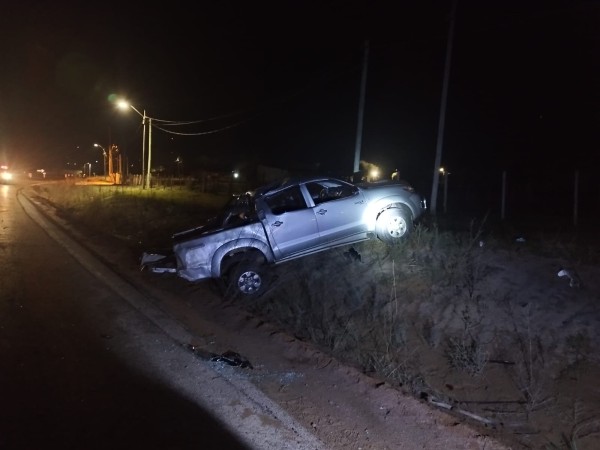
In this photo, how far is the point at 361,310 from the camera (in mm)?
7668

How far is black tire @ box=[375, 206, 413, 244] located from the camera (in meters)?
9.87

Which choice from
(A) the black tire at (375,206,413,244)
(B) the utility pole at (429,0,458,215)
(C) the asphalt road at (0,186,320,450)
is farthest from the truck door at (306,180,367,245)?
(B) the utility pole at (429,0,458,215)

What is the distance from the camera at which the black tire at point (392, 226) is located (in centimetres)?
987

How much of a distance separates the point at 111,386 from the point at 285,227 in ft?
15.1

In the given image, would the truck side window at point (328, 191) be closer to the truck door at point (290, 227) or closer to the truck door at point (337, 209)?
the truck door at point (337, 209)

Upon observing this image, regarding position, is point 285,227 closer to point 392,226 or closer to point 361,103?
point 392,226

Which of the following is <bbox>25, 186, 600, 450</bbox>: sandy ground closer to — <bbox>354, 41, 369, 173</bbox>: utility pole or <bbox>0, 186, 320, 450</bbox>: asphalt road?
<bbox>0, 186, 320, 450</bbox>: asphalt road

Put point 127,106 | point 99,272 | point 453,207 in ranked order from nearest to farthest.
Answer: point 99,272
point 453,207
point 127,106

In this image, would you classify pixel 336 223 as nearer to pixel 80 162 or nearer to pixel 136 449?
pixel 136 449

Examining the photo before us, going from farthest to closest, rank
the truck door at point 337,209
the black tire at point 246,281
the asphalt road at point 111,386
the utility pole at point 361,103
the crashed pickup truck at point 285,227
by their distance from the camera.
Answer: the utility pole at point 361,103 < the truck door at point 337,209 < the crashed pickup truck at point 285,227 < the black tire at point 246,281 < the asphalt road at point 111,386

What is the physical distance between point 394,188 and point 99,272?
20.7ft

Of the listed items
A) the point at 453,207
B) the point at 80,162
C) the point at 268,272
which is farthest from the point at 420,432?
the point at 80,162

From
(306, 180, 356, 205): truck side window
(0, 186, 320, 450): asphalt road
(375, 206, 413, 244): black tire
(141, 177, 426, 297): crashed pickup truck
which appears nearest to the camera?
(0, 186, 320, 450): asphalt road

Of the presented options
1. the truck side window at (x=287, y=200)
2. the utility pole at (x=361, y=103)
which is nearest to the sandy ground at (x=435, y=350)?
the truck side window at (x=287, y=200)
